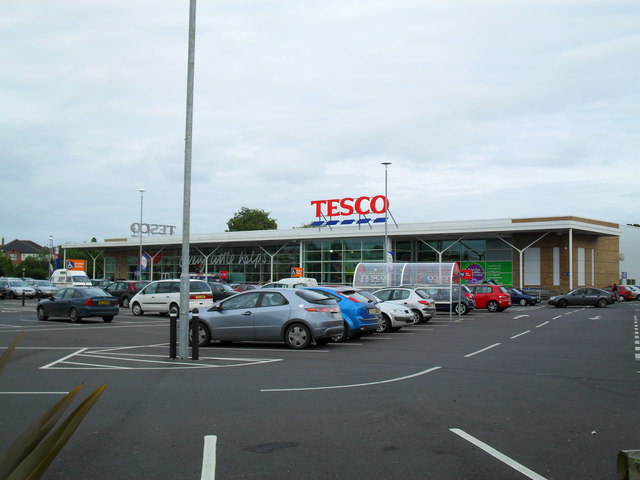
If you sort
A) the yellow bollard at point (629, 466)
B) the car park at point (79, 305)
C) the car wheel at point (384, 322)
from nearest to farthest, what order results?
the yellow bollard at point (629, 466) < the car wheel at point (384, 322) < the car park at point (79, 305)

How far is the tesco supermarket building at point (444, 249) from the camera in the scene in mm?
51125

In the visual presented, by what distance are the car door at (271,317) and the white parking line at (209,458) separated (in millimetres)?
9116

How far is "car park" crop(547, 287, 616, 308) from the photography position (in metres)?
41.9

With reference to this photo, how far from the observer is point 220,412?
8.12 metres

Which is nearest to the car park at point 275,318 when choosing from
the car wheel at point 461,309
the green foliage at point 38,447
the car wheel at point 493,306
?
the green foliage at point 38,447

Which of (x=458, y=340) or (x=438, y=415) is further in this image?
(x=458, y=340)

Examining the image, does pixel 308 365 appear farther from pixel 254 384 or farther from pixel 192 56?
pixel 192 56

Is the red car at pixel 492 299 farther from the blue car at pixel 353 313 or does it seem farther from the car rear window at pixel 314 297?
the car rear window at pixel 314 297

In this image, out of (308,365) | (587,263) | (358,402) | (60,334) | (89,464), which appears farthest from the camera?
(587,263)

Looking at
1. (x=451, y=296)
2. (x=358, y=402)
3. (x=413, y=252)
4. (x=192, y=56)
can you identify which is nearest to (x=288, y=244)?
(x=413, y=252)

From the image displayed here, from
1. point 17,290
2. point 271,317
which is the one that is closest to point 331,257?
point 17,290

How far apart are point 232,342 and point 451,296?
14.4m

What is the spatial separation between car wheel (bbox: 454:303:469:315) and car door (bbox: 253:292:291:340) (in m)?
16.9

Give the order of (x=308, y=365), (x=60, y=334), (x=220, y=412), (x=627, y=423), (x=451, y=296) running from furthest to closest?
1. (x=451, y=296)
2. (x=60, y=334)
3. (x=308, y=365)
4. (x=220, y=412)
5. (x=627, y=423)
